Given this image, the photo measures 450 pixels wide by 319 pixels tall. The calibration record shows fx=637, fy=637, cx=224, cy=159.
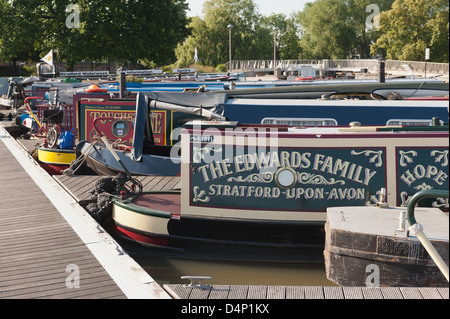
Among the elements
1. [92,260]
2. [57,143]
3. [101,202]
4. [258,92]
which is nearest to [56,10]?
[57,143]

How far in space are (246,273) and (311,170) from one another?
1754 millimetres

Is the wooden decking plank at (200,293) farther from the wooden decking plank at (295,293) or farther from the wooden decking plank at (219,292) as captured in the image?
the wooden decking plank at (295,293)

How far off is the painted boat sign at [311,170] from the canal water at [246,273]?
77 cm

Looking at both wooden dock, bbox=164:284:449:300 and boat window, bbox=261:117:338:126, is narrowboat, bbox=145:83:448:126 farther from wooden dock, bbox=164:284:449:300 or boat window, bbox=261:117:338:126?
wooden dock, bbox=164:284:449:300

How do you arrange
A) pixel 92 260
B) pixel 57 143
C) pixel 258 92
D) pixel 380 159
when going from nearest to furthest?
1. pixel 92 260
2. pixel 380 159
3. pixel 258 92
4. pixel 57 143

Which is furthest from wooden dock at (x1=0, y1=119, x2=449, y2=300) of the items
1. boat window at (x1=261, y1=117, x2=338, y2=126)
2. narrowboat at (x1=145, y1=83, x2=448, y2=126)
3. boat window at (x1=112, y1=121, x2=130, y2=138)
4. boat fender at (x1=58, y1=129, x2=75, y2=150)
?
boat fender at (x1=58, y1=129, x2=75, y2=150)

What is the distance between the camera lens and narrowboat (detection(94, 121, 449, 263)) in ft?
28.4

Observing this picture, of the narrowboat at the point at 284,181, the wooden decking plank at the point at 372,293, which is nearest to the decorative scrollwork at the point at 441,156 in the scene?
the narrowboat at the point at 284,181

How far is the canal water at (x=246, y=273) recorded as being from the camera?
8.88m

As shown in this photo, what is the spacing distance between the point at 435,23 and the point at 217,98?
4424 cm

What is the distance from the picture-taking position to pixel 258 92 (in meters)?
14.8

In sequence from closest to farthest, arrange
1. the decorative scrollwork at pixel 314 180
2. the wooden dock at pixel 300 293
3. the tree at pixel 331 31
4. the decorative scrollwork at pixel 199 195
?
the wooden dock at pixel 300 293, the decorative scrollwork at pixel 314 180, the decorative scrollwork at pixel 199 195, the tree at pixel 331 31

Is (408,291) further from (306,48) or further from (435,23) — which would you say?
(306,48)
